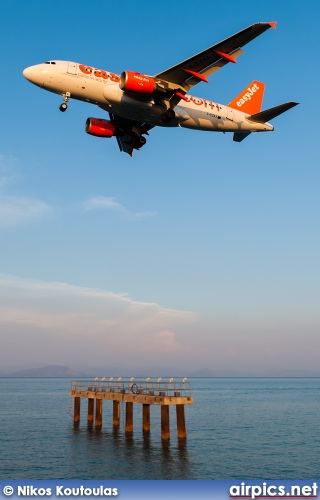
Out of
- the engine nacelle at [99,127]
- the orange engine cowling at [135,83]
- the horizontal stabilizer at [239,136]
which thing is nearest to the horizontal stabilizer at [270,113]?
the horizontal stabilizer at [239,136]

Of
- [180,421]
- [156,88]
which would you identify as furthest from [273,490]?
[156,88]

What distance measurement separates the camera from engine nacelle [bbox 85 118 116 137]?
48406mm

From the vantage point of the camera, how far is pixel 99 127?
4862cm

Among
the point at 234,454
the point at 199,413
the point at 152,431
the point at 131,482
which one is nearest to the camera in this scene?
the point at 131,482

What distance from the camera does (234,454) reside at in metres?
52.4

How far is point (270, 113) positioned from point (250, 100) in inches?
344

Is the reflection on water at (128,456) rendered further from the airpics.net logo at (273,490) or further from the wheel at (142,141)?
the wheel at (142,141)

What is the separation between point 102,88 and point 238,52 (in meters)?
10.6

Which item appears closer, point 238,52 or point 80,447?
point 238,52

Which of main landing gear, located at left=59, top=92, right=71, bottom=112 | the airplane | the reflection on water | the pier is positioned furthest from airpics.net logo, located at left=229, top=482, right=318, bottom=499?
main landing gear, located at left=59, top=92, right=71, bottom=112

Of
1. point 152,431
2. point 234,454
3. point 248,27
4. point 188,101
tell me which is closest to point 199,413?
point 152,431

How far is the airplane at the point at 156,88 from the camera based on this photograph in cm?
4109

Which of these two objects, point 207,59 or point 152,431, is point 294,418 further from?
point 207,59

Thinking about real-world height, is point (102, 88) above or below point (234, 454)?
above
